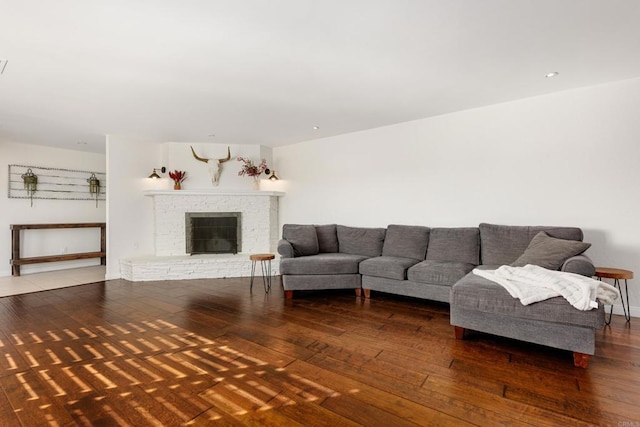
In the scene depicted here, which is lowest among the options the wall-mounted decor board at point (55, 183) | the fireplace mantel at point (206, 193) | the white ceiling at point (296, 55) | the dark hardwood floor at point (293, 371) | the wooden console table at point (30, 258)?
the dark hardwood floor at point (293, 371)

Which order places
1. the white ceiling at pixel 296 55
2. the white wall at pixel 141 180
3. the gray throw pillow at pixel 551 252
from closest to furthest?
the white ceiling at pixel 296 55 < the gray throw pillow at pixel 551 252 < the white wall at pixel 141 180

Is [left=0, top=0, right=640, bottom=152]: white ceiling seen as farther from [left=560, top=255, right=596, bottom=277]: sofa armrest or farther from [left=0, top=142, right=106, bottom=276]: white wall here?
[left=0, top=142, right=106, bottom=276]: white wall

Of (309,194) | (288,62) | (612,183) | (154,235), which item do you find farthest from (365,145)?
(154,235)

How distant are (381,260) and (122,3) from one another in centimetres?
328

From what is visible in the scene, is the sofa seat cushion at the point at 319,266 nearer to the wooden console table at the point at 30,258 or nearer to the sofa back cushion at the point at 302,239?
the sofa back cushion at the point at 302,239

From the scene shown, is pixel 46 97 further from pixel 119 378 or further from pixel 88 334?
pixel 119 378

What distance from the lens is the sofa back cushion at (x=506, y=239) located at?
3.18m

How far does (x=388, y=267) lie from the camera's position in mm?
3574

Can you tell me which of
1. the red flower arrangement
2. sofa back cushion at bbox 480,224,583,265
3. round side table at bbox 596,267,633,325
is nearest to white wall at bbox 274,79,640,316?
round side table at bbox 596,267,633,325

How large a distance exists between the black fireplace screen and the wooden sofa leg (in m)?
4.65

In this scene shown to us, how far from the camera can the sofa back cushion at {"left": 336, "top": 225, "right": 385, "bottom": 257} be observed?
432 cm

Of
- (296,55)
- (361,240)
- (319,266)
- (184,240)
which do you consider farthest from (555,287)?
(184,240)

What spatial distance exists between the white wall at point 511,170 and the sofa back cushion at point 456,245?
1.03ft

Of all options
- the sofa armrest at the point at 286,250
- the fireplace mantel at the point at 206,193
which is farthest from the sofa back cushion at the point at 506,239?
the fireplace mantel at the point at 206,193
